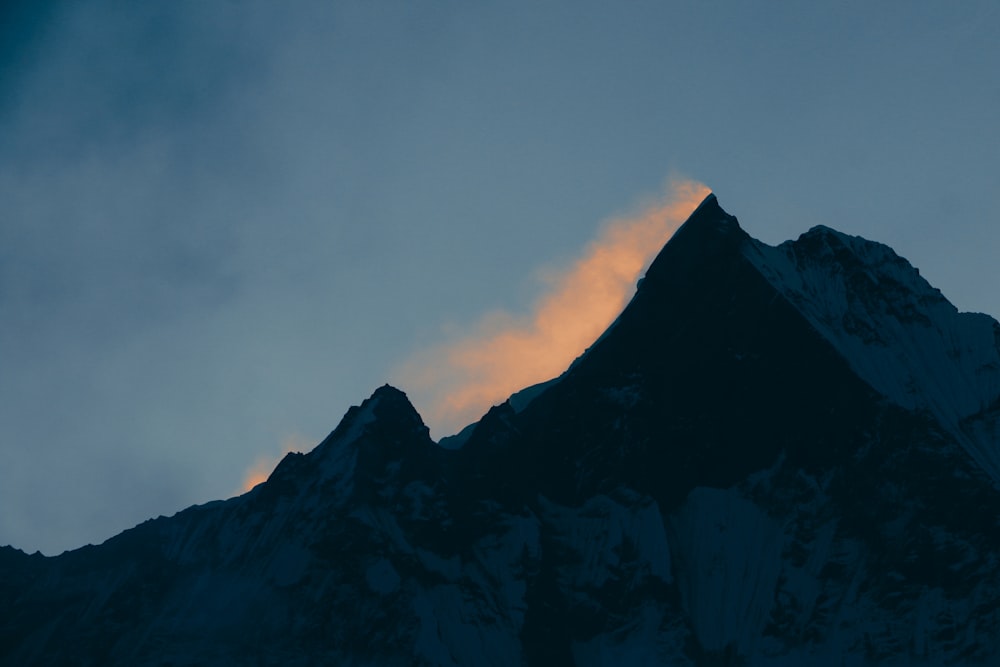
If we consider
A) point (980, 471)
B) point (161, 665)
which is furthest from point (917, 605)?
point (161, 665)

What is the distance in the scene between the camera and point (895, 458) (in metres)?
197

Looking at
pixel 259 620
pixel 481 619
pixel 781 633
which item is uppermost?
pixel 259 620

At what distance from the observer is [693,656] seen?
7520 inches

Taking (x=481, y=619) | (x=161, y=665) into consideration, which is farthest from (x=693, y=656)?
(x=161, y=665)

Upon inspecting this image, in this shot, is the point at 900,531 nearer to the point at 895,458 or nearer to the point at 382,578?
the point at 895,458

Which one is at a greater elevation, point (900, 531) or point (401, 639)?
point (401, 639)

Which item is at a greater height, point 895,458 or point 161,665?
point 161,665

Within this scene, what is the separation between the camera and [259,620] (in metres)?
197

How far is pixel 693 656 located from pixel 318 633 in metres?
49.4

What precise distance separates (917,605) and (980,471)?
2151cm

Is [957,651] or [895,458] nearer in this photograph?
[957,651]

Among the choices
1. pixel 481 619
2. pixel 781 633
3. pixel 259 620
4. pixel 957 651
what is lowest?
pixel 957 651

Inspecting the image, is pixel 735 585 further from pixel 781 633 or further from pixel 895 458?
pixel 895 458

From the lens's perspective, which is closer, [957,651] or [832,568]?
[957,651]
